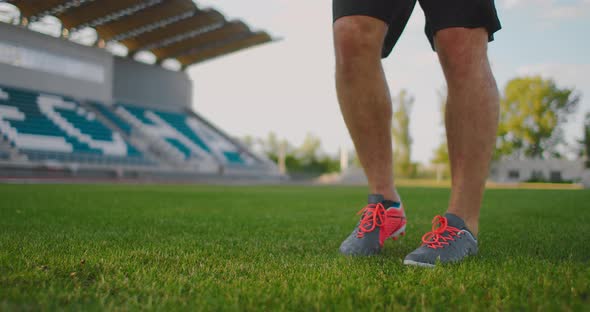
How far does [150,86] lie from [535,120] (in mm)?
32982

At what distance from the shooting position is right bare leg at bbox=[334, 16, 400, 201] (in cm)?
157

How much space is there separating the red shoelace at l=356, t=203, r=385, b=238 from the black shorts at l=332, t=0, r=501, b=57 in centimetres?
64

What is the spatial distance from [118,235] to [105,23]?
2104cm

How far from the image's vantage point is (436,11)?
154cm

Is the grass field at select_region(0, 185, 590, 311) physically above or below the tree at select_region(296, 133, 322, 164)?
below

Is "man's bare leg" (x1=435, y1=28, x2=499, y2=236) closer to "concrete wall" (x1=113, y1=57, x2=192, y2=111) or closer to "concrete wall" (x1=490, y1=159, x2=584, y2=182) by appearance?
"concrete wall" (x1=113, y1=57, x2=192, y2=111)

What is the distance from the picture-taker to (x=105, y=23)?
20.7 meters

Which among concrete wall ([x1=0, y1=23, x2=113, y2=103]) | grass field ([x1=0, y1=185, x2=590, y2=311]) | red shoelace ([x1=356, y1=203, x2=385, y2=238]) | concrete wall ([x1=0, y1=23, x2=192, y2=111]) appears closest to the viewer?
grass field ([x1=0, y1=185, x2=590, y2=311])

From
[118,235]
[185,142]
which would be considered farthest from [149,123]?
[118,235]

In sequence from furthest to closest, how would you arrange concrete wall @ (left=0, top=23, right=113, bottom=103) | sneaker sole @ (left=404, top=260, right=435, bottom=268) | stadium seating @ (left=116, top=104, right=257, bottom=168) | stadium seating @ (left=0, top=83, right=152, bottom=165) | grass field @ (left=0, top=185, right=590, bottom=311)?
1. stadium seating @ (left=116, top=104, right=257, bottom=168)
2. concrete wall @ (left=0, top=23, right=113, bottom=103)
3. stadium seating @ (left=0, top=83, right=152, bottom=165)
4. sneaker sole @ (left=404, top=260, right=435, bottom=268)
5. grass field @ (left=0, top=185, right=590, bottom=311)

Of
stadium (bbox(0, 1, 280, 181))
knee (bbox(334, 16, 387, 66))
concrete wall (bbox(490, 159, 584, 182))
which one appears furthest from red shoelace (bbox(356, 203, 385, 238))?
concrete wall (bbox(490, 159, 584, 182))

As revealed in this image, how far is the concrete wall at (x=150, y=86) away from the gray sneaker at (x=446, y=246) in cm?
2612

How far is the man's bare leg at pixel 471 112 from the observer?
5.03 feet

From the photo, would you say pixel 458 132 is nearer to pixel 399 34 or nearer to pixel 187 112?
pixel 399 34
